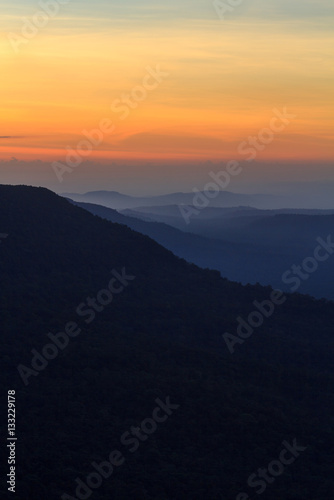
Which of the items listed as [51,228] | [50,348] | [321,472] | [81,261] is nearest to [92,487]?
[321,472]

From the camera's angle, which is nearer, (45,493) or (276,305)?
(45,493)

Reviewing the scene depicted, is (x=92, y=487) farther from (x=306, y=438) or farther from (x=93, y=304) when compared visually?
(x=93, y=304)

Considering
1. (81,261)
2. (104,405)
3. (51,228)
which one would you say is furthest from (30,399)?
(51,228)

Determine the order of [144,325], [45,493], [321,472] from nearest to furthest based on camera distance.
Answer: [45,493] → [321,472] → [144,325]

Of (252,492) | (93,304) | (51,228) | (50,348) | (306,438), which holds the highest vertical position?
(51,228)

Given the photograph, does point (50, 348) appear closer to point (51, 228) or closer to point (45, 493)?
point (45, 493)

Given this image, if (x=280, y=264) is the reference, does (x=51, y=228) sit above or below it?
below

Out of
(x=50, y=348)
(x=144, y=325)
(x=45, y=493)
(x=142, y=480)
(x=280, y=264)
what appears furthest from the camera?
(x=280, y=264)
